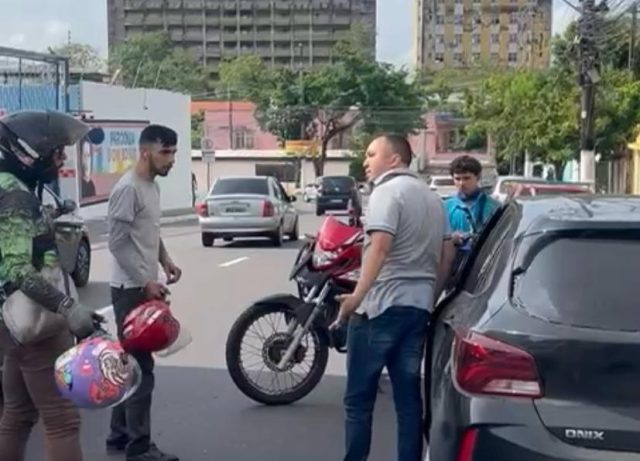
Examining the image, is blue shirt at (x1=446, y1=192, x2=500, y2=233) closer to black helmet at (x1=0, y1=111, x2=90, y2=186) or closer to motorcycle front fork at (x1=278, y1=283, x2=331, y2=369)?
motorcycle front fork at (x1=278, y1=283, x2=331, y2=369)

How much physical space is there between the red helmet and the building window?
78.0 m

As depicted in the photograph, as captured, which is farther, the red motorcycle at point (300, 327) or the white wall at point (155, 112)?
the white wall at point (155, 112)

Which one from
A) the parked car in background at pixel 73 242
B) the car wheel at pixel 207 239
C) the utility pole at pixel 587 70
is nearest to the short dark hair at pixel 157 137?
the parked car in background at pixel 73 242

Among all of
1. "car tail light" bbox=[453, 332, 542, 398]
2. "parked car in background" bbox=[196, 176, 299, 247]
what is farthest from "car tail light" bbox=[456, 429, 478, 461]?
"parked car in background" bbox=[196, 176, 299, 247]

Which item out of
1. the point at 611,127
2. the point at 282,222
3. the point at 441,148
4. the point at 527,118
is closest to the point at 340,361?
the point at 282,222

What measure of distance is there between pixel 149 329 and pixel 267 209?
17.7 meters

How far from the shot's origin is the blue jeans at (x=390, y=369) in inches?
210

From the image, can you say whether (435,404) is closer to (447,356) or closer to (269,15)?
(447,356)

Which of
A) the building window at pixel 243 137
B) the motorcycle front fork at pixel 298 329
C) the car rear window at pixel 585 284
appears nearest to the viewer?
the car rear window at pixel 585 284

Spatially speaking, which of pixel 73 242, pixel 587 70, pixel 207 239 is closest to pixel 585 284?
pixel 73 242

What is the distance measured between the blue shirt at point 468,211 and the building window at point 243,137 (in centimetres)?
7542

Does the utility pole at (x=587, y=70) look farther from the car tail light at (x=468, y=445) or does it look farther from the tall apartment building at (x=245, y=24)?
the tall apartment building at (x=245, y=24)

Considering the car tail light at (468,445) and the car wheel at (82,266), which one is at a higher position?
the car tail light at (468,445)

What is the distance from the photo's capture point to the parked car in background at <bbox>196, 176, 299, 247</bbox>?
2322 cm
